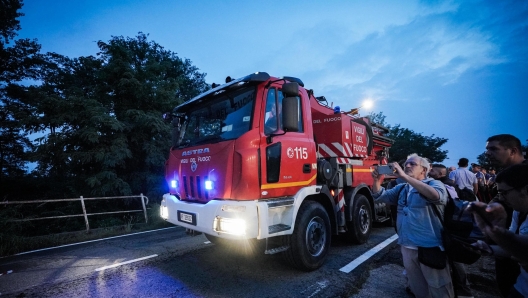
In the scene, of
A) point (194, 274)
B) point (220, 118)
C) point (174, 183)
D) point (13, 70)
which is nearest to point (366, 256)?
point (194, 274)

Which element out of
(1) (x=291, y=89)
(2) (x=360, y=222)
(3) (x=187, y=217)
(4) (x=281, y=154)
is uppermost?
(1) (x=291, y=89)

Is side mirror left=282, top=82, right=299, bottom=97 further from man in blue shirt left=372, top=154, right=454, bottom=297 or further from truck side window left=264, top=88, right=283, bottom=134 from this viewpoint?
man in blue shirt left=372, top=154, right=454, bottom=297

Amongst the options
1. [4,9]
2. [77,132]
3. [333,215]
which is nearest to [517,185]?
[333,215]

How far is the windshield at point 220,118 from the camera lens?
3156 mm

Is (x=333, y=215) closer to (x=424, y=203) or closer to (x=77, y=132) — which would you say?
(x=424, y=203)

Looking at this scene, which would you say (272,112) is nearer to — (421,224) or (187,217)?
(187,217)

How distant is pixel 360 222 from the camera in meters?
4.58

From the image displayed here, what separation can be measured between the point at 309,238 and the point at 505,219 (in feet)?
7.72

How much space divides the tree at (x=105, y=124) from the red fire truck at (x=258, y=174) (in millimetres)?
6524

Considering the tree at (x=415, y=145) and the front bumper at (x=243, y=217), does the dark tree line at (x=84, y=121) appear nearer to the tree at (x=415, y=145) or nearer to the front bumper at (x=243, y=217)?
the front bumper at (x=243, y=217)

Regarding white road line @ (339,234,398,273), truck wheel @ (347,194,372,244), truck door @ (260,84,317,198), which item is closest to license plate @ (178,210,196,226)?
truck door @ (260,84,317,198)

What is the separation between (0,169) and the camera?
11664mm

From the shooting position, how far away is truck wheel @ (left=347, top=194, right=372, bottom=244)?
4379 millimetres

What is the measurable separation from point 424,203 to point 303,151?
5.53 feet
